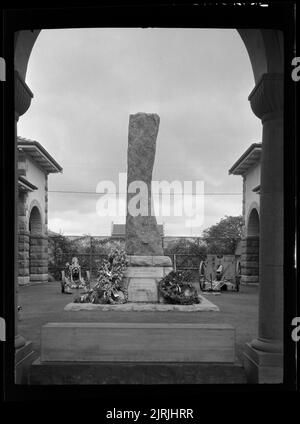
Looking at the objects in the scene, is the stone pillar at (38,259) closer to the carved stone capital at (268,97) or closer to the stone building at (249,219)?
the stone building at (249,219)

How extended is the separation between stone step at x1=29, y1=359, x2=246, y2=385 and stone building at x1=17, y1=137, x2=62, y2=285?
37.9 feet

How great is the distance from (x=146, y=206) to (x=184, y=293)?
2.57 m

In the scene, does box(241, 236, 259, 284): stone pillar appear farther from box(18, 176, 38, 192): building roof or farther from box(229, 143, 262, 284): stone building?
box(18, 176, 38, 192): building roof

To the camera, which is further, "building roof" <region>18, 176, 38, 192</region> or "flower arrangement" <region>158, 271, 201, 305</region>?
"building roof" <region>18, 176, 38, 192</region>

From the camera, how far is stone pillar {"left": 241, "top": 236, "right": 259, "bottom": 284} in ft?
57.7

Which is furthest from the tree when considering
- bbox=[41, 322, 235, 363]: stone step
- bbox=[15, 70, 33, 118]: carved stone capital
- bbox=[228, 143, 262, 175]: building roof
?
bbox=[15, 70, 33, 118]: carved stone capital

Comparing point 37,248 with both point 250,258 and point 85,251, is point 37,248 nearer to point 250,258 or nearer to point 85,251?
point 85,251

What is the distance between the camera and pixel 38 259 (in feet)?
58.9

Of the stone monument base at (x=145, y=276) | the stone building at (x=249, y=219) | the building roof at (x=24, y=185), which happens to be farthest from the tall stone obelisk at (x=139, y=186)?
the stone building at (x=249, y=219)

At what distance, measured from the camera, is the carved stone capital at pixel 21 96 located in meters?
3.75

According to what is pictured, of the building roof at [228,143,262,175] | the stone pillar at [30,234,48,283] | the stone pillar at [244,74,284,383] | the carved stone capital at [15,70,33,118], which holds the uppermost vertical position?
the building roof at [228,143,262,175]

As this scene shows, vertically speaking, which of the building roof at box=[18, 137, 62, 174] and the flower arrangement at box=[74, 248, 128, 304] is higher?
the building roof at box=[18, 137, 62, 174]
